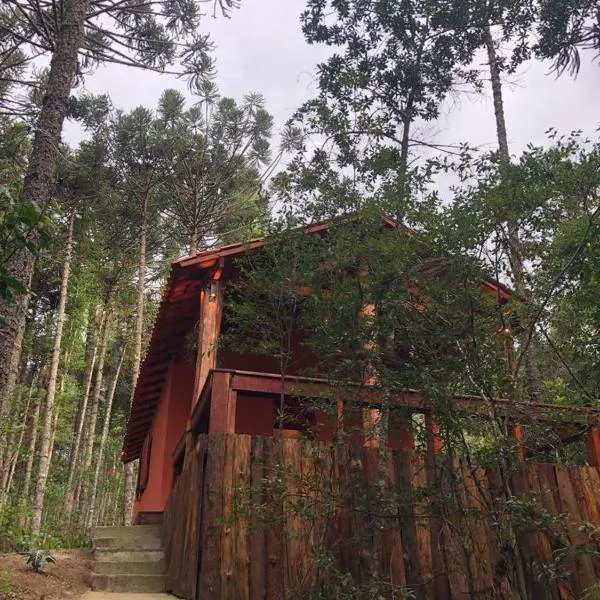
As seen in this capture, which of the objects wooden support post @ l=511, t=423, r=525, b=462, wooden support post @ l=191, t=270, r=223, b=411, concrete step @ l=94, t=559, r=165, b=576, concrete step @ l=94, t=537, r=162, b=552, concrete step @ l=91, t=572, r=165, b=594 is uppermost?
wooden support post @ l=191, t=270, r=223, b=411

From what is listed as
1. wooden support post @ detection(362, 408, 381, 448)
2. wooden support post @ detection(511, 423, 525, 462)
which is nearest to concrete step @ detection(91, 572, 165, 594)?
wooden support post @ detection(362, 408, 381, 448)

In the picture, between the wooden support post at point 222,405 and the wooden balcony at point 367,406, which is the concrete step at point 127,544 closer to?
the wooden balcony at point 367,406

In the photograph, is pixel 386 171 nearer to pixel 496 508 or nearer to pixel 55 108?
pixel 496 508

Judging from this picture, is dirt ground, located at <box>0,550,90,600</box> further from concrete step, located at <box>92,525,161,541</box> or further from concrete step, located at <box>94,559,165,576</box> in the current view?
concrete step, located at <box>92,525,161,541</box>

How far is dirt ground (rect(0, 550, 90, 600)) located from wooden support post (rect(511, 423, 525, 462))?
183 inches

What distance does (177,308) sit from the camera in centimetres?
845

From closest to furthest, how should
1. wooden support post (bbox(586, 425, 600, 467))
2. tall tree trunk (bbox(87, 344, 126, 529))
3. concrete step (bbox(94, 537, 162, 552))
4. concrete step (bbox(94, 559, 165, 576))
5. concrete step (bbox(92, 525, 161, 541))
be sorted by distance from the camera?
1. wooden support post (bbox(586, 425, 600, 467))
2. concrete step (bbox(94, 559, 165, 576))
3. concrete step (bbox(94, 537, 162, 552))
4. concrete step (bbox(92, 525, 161, 541))
5. tall tree trunk (bbox(87, 344, 126, 529))

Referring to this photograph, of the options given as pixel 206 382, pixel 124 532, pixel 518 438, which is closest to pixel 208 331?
pixel 206 382

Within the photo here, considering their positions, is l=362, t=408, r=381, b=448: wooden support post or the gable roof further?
the gable roof

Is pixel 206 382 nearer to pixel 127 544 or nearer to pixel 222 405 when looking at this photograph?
pixel 222 405

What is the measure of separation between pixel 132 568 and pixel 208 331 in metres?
Answer: 2.87

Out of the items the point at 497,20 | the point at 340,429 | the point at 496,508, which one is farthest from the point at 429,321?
the point at 497,20

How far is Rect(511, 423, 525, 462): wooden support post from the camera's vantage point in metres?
4.28

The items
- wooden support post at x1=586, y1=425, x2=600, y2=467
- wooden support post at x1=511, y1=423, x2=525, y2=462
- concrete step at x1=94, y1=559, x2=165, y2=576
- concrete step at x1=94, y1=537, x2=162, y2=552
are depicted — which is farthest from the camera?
concrete step at x1=94, y1=537, x2=162, y2=552
